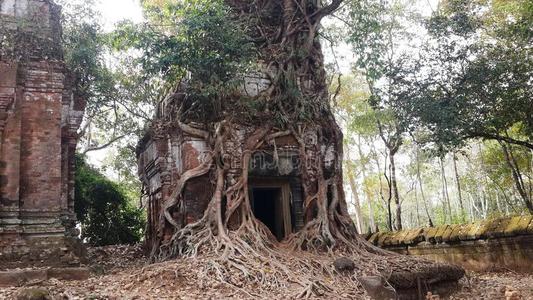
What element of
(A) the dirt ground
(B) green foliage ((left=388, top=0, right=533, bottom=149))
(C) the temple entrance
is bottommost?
(A) the dirt ground

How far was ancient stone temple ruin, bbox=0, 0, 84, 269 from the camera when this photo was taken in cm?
737

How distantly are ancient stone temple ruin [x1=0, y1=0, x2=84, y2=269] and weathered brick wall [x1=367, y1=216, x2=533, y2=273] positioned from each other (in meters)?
7.29

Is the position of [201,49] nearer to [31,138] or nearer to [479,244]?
[31,138]

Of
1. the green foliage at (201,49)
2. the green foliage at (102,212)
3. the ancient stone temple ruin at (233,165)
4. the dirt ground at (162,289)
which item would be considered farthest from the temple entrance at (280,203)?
the green foliage at (102,212)

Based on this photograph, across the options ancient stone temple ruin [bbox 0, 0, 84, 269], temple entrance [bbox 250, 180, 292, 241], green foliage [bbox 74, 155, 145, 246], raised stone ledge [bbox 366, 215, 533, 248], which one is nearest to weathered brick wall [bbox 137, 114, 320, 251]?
temple entrance [bbox 250, 180, 292, 241]

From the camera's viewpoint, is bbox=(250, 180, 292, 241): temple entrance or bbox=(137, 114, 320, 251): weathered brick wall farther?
bbox=(250, 180, 292, 241): temple entrance

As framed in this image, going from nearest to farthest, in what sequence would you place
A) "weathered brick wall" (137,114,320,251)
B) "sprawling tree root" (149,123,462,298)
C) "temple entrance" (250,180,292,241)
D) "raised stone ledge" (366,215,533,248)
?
1. "sprawling tree root" (149,123,462,298)
2. "raised stone ledge" (366,215,533,248)
3. "weathered brick wall" (137,114,320,251)
4. "temple entrance" (250,180,292,241)

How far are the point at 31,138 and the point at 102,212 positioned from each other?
727 centimetres

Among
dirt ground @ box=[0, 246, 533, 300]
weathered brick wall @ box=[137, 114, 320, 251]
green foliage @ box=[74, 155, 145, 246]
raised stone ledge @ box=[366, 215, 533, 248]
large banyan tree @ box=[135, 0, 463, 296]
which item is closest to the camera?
dirt ground @ box=[0, 246, 533, 300]

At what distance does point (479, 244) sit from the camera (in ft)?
31.2

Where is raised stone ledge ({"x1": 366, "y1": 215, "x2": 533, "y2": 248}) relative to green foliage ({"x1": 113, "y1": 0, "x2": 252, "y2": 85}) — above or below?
below

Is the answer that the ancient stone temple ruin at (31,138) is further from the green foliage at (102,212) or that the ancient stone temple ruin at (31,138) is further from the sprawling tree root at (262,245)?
the green foliage at (102,212)

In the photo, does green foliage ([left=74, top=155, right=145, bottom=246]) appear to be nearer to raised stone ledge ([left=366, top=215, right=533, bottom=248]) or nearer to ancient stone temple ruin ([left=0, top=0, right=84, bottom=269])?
ancient stone temple ruin ([left=0, top=0, right=84, bottom=269])

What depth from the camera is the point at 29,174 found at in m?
7.94
